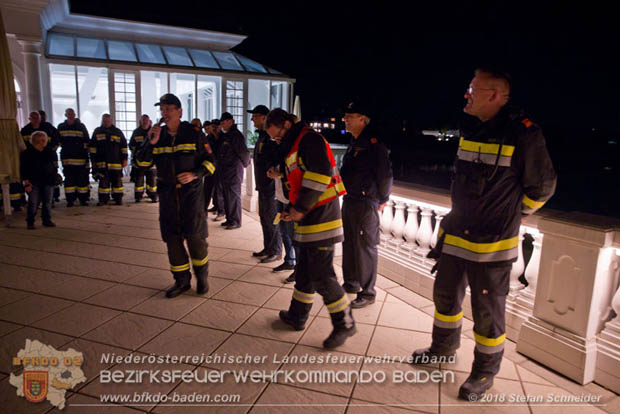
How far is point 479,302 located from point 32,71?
1217cm

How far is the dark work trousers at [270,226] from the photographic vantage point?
5.12 m

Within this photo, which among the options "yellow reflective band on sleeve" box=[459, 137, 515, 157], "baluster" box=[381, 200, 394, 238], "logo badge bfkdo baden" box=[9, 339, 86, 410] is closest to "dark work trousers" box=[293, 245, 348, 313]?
"yellow reflective band on sleeve" box=[459, 137, 515, 157]

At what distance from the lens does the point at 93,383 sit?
254 cm

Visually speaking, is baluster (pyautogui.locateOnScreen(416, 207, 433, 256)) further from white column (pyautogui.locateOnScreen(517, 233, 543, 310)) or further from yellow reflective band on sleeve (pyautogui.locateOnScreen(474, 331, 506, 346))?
yellow reflective band on sleeve (pyautogui.locateOnScreen(474, 331, 506, 346))

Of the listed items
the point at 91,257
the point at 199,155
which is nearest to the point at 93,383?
the point at 199,155

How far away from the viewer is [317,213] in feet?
9.82

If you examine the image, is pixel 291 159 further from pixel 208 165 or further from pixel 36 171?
pixel 36 171

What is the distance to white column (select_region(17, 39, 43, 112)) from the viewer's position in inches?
399

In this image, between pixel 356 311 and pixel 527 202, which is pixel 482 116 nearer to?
pixel 527 202

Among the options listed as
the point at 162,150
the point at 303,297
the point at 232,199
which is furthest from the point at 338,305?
the point at 232,199

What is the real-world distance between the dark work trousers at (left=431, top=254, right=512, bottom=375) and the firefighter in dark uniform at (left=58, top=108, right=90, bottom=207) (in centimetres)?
805

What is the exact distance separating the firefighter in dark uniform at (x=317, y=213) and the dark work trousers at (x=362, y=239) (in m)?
0.74

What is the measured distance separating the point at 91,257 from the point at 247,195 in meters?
3.89

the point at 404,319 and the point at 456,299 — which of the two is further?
the point at 404,319
